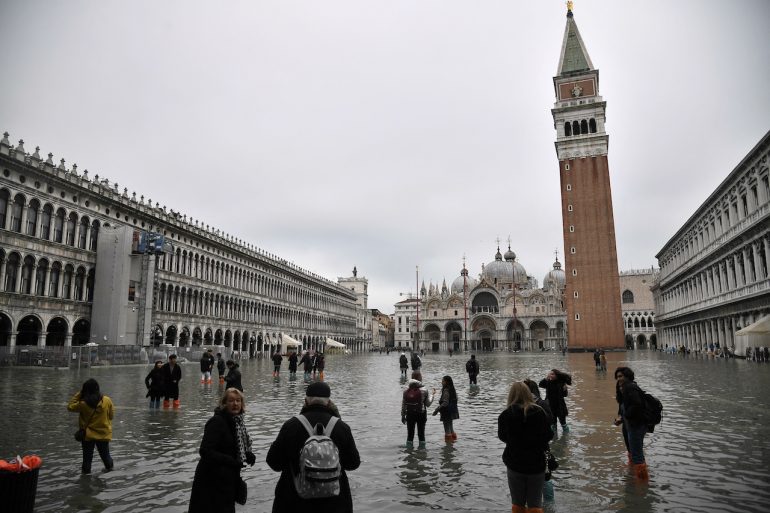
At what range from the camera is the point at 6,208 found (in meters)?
32.5

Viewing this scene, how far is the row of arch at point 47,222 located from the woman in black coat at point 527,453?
36.3 meters

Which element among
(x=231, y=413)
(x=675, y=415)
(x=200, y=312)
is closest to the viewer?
(x=231, y=413)

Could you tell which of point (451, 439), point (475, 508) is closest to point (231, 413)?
point (475, 508)

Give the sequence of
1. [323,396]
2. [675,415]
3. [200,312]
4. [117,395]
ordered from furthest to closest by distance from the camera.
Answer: [200,312], [117,395], [675,415], [323,396]

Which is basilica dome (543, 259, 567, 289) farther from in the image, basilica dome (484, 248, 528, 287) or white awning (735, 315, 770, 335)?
white awning (735, 315, 770, 335)

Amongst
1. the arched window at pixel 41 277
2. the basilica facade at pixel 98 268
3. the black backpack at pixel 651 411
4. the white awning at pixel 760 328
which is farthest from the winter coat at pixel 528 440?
the arched window at pixel 41 277

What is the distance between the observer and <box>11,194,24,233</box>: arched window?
33.0m

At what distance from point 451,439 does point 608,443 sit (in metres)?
2.84

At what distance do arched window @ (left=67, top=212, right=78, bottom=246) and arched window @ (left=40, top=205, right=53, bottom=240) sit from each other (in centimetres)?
160

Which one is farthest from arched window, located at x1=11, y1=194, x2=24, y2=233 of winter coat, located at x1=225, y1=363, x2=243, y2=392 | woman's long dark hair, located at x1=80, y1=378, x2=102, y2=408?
woman's long dark hair, located at x1=80, y1=378, x2=102, y2=408

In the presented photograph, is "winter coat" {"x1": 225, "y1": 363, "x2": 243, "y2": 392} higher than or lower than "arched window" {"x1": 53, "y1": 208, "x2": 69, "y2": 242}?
lower

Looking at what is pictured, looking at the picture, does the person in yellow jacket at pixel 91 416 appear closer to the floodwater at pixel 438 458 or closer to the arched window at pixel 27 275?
the floodwater at pixel 438 458

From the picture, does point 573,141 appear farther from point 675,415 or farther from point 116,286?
point 675,415

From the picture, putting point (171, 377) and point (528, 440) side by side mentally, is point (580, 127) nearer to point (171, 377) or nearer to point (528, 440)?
point (171, 377)
